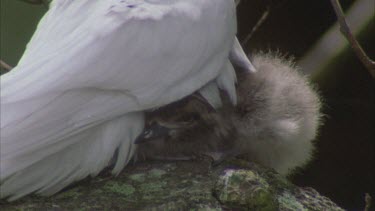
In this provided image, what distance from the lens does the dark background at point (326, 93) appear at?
2604mm

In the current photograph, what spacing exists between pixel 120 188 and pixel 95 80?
0.20 m

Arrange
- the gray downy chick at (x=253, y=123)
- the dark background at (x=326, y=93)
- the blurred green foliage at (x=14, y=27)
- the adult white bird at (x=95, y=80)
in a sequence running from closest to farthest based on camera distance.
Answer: the adult white bird at (x=95, y=80) < the gray downy chick at (x=253, y=123) < the dark background at (x=326, y=93) < the blurred green foliage at (x=14, y=27)

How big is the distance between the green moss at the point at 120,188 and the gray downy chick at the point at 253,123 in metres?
0.10

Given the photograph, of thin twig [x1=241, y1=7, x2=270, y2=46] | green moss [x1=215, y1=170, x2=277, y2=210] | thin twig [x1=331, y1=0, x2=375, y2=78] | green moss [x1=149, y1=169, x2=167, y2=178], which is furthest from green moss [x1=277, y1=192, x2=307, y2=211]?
thin twig [x1=241, y1=7, x2=270, y2=46]

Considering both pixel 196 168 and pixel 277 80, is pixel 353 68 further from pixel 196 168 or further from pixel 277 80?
pixel 196 168

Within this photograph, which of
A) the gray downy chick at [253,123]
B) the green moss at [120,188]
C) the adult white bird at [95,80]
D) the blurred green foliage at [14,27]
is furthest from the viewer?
the blurred green foliage at [14,27]

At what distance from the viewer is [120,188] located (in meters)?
1.71

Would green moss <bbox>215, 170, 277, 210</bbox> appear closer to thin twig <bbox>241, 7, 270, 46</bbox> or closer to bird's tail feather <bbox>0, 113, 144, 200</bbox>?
bird's tail feather <bbox>0, 113, 144, 200</bbox>

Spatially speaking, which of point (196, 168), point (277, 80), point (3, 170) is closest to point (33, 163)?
point (3, 170)

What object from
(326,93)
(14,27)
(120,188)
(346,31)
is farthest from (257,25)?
(120,188)

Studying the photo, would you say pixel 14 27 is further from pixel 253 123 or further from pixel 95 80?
pixel 95 80

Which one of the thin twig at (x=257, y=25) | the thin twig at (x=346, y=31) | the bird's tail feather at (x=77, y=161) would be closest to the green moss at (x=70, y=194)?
the bird's tail feather at (x=77, y=161)

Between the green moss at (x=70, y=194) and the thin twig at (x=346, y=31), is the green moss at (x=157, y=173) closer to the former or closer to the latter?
the green moss at (x=70, y=194)

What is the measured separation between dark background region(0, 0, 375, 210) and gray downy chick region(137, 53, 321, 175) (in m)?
0.56
